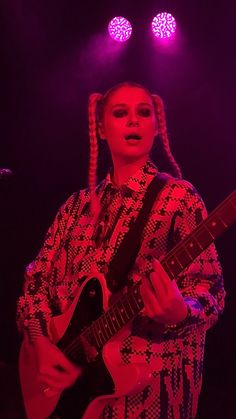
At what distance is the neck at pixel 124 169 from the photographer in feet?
7.47

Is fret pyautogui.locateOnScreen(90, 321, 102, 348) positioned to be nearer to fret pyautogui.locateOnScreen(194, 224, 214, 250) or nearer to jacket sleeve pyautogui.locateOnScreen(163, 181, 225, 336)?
jacket sleeve pyautogui.locateOnScreen(163, 181, 225, 336)

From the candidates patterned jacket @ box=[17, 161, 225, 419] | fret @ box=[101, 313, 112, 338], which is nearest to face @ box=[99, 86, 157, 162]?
patterned jacket @ box=[17, 161, 225, 419]

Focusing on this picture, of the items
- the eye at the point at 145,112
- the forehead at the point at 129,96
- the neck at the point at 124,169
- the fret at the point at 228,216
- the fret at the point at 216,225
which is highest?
the forehead at the point at 129,96

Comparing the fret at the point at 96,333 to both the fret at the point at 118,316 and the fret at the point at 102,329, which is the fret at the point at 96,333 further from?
the fret at the point at 118,316

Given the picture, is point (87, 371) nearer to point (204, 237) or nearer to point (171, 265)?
point (171, 265)

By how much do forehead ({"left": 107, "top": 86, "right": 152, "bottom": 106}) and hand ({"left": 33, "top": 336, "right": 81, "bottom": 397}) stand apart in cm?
110

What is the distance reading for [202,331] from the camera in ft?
6.46

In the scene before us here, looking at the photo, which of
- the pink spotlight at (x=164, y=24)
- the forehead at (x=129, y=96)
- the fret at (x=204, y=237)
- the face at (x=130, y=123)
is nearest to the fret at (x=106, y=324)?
the fret at (x=204, y=237)

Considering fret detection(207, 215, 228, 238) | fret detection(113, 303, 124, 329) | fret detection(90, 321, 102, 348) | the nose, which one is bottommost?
fret detection(90, 321, 102, 348)

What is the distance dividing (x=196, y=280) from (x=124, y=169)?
0.66 metres

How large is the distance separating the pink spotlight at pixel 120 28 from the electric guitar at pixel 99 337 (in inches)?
116

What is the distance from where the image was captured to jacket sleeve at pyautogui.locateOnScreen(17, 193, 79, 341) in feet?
7.11

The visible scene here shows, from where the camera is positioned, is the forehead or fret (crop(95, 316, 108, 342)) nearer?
fret (crop(95, 316, 108, 342))

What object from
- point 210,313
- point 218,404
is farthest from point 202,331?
point 218,404
